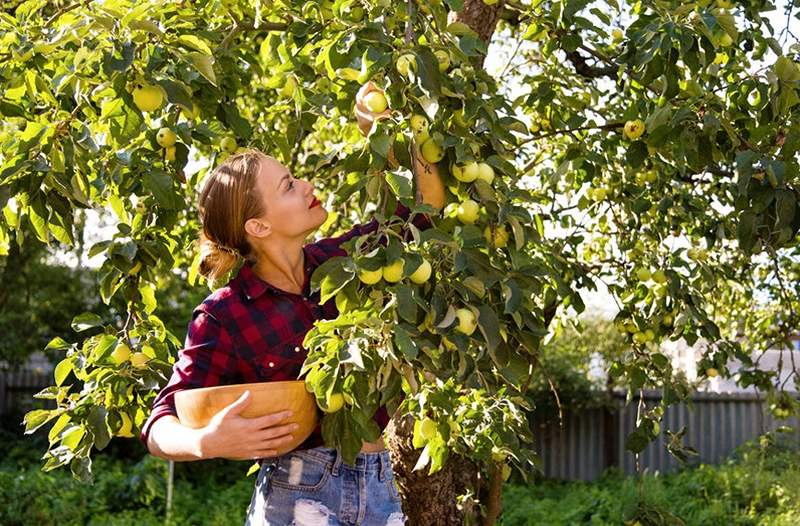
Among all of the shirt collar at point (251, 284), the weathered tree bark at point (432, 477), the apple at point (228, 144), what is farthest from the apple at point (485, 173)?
the weathered tree bark at point (432, 477)

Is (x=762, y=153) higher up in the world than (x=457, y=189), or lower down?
higher up

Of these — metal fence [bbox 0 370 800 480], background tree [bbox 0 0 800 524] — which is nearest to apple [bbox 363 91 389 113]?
background tree [bbox 0 0 800 524]

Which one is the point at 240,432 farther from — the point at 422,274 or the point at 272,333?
the point at 422,274

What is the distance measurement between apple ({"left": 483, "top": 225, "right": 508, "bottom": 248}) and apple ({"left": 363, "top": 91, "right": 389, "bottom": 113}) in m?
0.26

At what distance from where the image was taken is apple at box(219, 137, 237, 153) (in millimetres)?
2492

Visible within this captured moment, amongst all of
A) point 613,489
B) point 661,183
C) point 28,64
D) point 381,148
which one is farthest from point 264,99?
point 613,489

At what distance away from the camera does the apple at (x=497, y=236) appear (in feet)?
5.29

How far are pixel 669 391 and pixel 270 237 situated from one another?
1468 mm

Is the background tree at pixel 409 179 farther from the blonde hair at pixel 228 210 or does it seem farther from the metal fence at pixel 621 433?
the metal fence at pixel 621 433

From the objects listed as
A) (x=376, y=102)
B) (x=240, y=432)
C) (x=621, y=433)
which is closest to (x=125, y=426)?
(x=240, y=432)

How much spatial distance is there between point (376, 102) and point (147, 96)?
16.6 inches

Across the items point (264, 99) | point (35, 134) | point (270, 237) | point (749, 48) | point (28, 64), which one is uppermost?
point (264, 99)

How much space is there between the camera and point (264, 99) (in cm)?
541

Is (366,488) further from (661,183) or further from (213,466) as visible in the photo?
(213,466)
